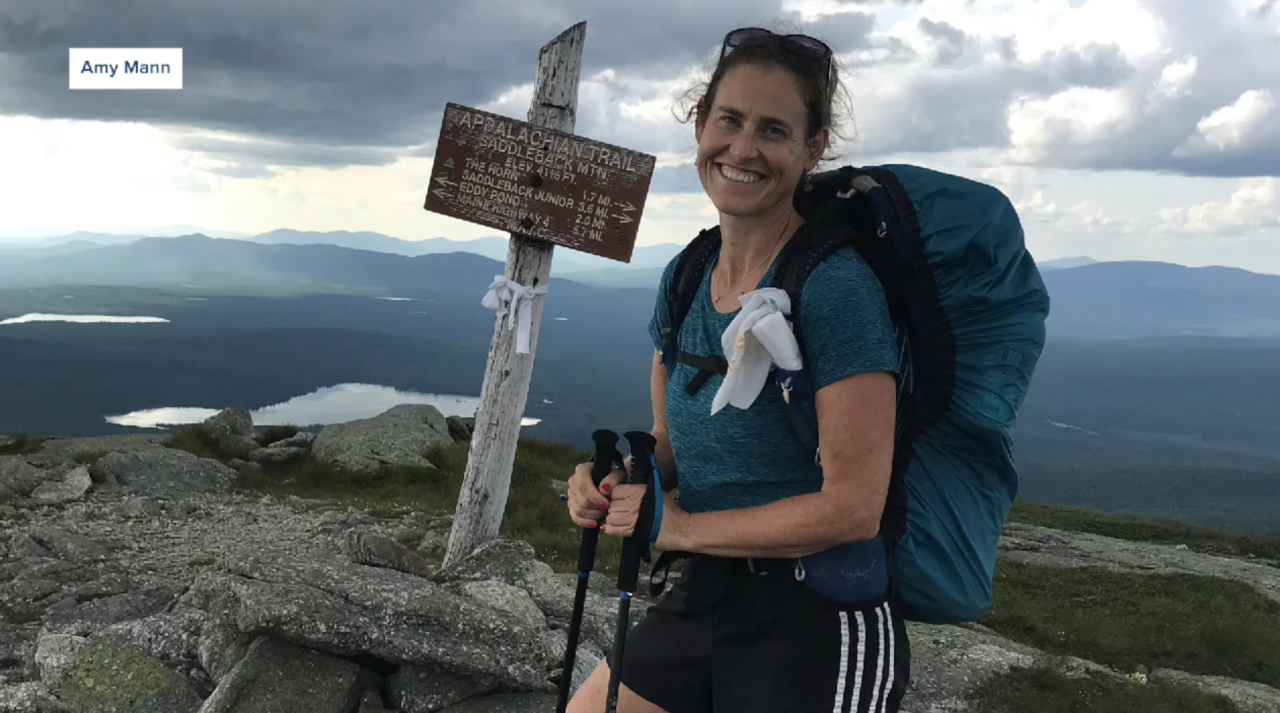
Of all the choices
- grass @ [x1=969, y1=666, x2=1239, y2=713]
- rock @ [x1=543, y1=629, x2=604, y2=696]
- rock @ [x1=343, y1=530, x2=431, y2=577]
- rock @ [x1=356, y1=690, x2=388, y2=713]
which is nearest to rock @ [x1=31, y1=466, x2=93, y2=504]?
rock @ [x1=343, y1=530, x2=431, y2=577]

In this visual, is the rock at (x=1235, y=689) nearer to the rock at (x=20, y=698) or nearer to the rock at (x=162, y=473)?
the rock at (x=20, y=698)

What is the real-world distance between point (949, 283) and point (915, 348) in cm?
21

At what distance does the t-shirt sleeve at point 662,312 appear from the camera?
10.9 ft

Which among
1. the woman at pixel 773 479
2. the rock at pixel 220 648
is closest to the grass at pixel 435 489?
the rock at pixel 220 648

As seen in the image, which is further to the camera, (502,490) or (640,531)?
(502,490)

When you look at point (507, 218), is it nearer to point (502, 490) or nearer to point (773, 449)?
point (502, 490)

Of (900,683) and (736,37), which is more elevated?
(736,37)

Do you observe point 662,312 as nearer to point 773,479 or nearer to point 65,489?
point 773,479

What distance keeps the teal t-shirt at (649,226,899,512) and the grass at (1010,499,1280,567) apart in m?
20.9

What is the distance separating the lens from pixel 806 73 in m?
2.78

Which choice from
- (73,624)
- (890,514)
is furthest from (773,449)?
(73,624)

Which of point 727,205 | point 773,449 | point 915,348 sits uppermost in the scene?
point 727,205

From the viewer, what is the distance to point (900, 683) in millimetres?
2807

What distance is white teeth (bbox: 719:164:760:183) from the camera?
2.80m
